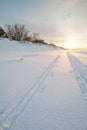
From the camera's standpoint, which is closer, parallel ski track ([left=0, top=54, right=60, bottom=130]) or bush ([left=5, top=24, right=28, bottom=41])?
parallel ski track ([left=0, top=54, right=60, bottom=130])

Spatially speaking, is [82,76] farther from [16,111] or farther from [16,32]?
[16,32]

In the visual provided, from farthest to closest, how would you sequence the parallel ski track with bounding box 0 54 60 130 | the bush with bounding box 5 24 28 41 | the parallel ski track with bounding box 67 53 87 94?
1. the bush with bounding box 5 24 28 41
2. the parallel ski track with bounding box 67 53 87 94
3. the parallel ski track with bounding box 0 54 60 130

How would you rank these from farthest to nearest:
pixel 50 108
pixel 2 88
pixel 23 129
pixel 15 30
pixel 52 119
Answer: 1. pixel 15 30
2. pixel 2 88
3. pixel 50 108
4. pixel 52 119
5. pixel 23 129

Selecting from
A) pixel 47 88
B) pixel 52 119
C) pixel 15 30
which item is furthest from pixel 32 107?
pixel 15 30

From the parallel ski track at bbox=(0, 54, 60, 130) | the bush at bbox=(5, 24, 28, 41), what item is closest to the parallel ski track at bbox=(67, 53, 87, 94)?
the parallel ski track at bbox=(0, 54, 60, 130)

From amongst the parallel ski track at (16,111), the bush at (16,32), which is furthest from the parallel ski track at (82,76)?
the bush at (16,32)

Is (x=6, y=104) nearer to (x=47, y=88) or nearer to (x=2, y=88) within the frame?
(x=2, y=88)

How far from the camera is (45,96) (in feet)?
13.3

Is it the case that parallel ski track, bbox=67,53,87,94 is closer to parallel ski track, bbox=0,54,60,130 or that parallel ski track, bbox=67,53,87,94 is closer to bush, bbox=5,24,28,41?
parallel ski track, bbox=0,54,60,130

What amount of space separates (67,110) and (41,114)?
0.67 metres

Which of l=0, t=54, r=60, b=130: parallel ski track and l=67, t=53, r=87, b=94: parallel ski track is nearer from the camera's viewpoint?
l=0, t=54, r=60, b=130: parallel ski track

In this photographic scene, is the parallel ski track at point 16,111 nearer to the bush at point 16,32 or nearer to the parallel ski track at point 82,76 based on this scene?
the parallel ski track at point 82,76

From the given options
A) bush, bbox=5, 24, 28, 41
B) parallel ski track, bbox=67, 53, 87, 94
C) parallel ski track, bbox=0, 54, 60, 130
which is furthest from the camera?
bush, bbox=5, 24, 28, 41

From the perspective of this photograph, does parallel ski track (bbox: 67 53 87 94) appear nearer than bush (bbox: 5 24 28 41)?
Yes
